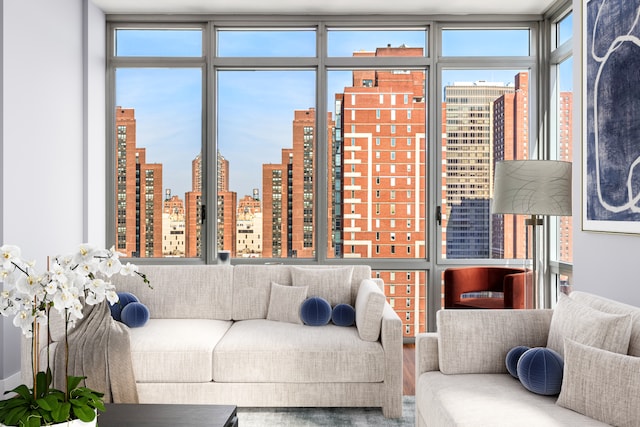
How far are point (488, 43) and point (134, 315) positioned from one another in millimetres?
3831

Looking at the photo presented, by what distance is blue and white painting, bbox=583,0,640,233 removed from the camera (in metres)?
2.76

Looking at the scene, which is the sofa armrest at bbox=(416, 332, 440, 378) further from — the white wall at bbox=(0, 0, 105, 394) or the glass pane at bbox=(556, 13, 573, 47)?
the glass pane at bbox=(556, 13, 573, 47)

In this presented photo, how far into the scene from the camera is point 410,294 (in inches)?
191

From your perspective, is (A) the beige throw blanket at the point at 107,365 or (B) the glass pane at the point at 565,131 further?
(B) the glass pane at the point at 565,131

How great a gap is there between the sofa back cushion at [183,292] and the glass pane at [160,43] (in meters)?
2.19

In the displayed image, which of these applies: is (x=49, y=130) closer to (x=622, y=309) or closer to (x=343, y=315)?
(x=343, y=315)

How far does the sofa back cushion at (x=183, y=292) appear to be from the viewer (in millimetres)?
3691

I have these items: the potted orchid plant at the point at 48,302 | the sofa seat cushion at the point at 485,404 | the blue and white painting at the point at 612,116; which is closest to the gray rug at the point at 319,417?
the sofa seat cushion at the point at 485,404

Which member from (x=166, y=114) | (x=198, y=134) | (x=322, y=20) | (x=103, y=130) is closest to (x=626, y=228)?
(x=322, y=20)

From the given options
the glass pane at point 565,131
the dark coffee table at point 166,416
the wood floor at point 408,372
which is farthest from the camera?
the glass pane at point 565,131

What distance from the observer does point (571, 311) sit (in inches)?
90.7

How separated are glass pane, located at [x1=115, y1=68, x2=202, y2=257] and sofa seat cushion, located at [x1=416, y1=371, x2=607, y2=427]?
10.1 ft

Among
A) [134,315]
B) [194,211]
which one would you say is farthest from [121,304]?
[194,211]

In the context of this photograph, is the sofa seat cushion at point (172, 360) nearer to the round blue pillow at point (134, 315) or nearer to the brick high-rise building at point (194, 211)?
the round blue pillow at point (134, 315)
